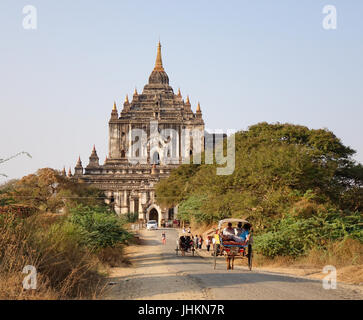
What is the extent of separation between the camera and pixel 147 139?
10056 centimetres

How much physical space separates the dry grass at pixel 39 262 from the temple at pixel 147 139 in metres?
72.5

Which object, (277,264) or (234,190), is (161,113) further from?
(277,264)

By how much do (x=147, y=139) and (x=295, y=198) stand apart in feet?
241

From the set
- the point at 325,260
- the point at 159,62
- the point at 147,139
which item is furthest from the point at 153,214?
the point at 325,260

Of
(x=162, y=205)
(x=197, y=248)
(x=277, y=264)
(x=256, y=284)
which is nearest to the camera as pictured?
(x=256, y=284)

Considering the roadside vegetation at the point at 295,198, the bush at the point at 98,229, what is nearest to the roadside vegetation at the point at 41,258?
the bush at the point at 98,229

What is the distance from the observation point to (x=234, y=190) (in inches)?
1307

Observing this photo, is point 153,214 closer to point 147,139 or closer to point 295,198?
point 147,139

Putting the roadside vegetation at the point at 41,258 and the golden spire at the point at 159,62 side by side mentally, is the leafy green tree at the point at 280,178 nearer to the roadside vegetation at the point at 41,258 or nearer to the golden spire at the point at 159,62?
the roadside vegetation at the point at 41,258

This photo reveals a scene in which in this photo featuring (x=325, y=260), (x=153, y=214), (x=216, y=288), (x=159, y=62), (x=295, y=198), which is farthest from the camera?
(x=159, y=62)

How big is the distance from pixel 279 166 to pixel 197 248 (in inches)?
361
